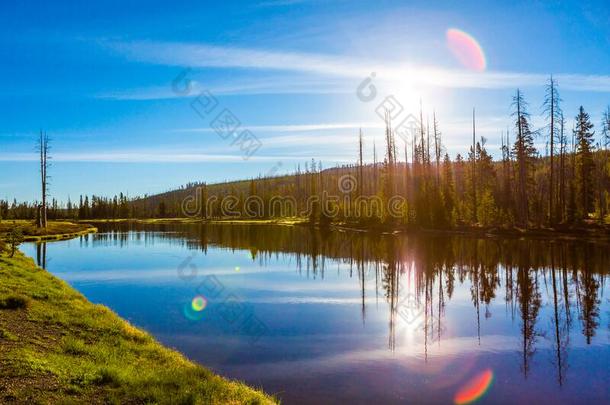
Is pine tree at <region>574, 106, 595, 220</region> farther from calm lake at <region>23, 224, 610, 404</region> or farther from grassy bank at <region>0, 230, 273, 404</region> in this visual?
grassy bank at <region>0, 230, 273, 404</region>

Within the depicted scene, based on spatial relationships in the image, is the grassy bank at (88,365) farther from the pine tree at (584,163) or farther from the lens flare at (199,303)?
the pine tree at (584,163)

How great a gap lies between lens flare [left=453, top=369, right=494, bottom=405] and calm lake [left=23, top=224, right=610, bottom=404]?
48mm

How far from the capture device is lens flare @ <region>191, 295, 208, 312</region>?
2141 centimetres

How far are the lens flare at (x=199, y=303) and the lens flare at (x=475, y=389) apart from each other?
Answer: 41.4 ft

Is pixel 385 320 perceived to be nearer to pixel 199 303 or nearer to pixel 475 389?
pixel 475 389

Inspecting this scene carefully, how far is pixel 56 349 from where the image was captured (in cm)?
1197

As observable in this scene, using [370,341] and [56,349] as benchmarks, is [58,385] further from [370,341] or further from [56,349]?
[370,341]

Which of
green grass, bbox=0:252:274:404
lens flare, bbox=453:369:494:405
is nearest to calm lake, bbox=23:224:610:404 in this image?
lens flare, bbox=453:369:494:405

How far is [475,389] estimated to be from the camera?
11766mm

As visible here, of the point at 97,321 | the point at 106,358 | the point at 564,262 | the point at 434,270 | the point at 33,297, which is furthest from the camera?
the point at 564,262

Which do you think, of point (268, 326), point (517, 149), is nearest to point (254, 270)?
point (268, 326)

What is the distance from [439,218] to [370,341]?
52.7m

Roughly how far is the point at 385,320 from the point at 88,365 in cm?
1172

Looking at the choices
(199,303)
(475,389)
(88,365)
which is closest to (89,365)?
(88,365)
